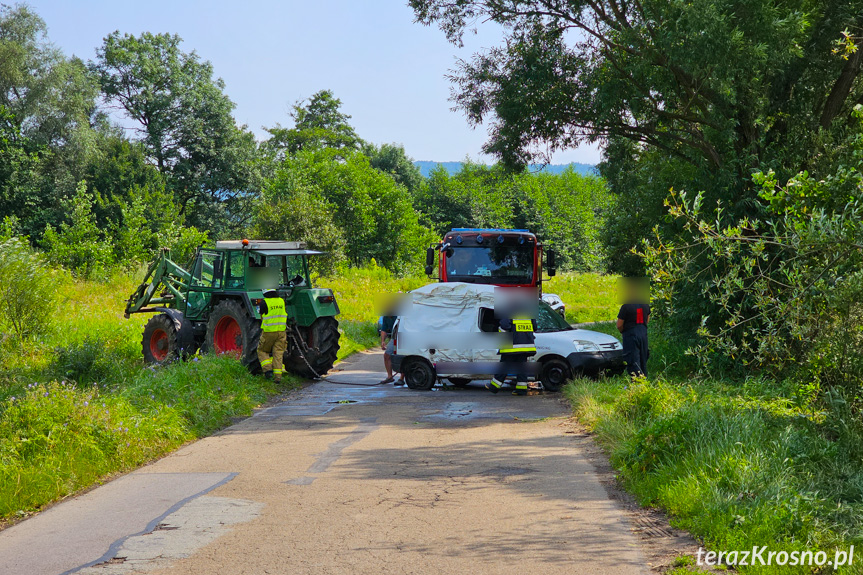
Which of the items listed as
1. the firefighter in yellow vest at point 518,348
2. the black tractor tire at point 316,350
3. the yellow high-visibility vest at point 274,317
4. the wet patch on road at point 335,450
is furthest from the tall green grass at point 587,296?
the wet patch on road at point 335,450

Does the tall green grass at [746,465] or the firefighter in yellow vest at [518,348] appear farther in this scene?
the firefighter in yellow vest at [518,348]

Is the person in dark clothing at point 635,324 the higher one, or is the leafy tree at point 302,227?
the leafy tree at point 302,227

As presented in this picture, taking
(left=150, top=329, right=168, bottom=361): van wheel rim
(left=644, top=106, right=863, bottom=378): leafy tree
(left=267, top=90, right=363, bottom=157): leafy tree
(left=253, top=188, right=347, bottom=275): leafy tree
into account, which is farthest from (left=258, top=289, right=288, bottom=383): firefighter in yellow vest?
(left=267, top=90, right=363, bottom=157): leafy tree

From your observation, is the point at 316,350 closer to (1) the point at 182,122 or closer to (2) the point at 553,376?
(2) the point at 553,376

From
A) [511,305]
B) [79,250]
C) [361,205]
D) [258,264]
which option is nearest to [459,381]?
[511,305]

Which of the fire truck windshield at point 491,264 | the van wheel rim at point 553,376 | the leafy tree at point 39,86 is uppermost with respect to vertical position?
the leafy tree at point 39,86

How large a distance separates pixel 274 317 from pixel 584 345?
218 inches

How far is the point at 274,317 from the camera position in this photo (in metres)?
14.1

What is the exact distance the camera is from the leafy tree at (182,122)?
49281 millimetres

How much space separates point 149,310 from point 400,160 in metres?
64.2

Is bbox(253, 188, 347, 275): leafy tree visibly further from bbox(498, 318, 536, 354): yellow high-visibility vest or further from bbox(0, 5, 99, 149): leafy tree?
bbox(498, 318, 536, 354): yellow high-visibility vest

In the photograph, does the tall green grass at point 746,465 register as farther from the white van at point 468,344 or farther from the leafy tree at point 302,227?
the leafy tree at point 302,227

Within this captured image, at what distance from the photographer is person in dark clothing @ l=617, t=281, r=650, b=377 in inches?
497

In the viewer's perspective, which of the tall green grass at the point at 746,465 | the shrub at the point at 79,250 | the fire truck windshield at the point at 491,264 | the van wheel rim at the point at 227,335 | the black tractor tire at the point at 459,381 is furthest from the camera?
the shrub at the point at 79,250
